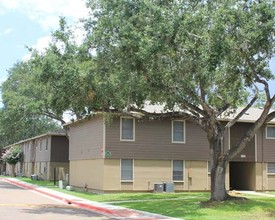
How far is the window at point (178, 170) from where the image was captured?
31.9 metres

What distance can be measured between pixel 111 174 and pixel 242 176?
1139cm

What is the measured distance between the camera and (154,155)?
102 feet

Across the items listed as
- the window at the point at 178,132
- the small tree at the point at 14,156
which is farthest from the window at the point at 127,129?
the small tree at the point at 14,156

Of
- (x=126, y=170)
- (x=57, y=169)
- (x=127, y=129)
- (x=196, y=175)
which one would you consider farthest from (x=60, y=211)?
(x=57, y=169)

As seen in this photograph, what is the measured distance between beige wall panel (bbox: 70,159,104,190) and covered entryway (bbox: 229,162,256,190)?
10.9 metres

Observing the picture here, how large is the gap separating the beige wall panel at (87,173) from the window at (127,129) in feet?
7.06

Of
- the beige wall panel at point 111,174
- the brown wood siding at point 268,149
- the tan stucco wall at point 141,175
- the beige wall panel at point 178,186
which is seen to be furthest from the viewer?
the brown wood siding at point 268,149

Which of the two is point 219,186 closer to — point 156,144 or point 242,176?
point 156,144

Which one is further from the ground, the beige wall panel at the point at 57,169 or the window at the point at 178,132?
the window at the point at 178,132

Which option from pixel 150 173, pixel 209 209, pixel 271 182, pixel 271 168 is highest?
pixel 271 168

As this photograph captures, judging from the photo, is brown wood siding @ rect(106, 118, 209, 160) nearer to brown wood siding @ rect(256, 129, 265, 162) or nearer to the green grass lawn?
brown wood siding @ rect(256, 129, 265, 162)

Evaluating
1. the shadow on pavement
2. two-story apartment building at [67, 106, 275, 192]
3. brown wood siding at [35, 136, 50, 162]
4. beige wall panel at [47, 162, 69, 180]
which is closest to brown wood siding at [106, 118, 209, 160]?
two-story apartment building at [67, 106, 275, 192]

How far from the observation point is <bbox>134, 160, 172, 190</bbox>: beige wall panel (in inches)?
1202

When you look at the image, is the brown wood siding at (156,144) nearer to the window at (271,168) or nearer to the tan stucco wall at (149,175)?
the tan stucco wall at (149,175)
